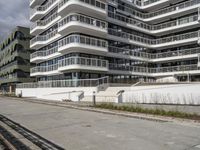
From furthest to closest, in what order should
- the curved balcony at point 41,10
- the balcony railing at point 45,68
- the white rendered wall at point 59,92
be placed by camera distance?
1. the curved balcony at point 41,10
2. the balcony railing at point 45,68
3. the white rendered wall at point 59,92

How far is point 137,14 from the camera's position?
5038 cm

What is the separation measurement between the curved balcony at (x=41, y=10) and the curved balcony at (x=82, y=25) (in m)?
9.55

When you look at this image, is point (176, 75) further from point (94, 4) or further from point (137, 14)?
point (94, 4)

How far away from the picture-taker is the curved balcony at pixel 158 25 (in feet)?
139

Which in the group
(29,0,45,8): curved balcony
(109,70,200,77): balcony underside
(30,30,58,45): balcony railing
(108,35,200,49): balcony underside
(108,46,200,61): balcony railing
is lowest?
(109,70,200,77): balcony underside

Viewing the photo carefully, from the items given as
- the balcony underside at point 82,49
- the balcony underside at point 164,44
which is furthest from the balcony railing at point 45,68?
the balcony underside at point 164,44

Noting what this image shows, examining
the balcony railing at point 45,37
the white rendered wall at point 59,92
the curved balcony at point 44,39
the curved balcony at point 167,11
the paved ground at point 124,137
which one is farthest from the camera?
the curved balcony at point 167,11

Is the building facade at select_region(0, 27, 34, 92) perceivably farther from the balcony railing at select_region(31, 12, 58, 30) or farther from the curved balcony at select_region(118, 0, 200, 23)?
the curved balcony at select_region(118, 0, 200, 23)

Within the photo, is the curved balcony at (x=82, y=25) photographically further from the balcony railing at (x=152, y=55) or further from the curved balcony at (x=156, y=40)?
the balcony railing at (x=152, y=55)

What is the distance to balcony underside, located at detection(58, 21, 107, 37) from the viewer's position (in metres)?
33.5

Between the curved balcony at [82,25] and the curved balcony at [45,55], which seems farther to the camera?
the curved balcony at [45,55]

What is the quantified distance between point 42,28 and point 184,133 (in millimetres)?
43014

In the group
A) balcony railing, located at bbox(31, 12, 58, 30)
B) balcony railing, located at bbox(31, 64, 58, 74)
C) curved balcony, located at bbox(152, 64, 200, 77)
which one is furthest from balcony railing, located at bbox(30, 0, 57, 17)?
curved balcony, located at bbox(152, 64, 200, 77)

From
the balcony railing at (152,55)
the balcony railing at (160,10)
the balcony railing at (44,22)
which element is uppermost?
the balcony railing at (160,10)
